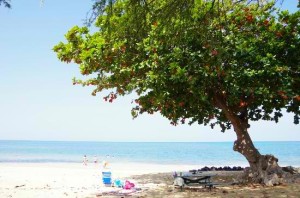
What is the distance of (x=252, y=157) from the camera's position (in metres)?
16.1

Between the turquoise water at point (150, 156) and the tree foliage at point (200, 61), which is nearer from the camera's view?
the tree foliage at point (200, 61)

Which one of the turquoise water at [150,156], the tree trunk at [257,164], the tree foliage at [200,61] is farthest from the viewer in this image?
the turquoise water at [150,156]

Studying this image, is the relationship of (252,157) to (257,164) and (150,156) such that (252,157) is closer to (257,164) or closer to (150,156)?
(257,164)

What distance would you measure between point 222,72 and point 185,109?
4.40 meters

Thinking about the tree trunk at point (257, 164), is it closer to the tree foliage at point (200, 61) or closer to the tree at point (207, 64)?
the tree at point (207, 64)

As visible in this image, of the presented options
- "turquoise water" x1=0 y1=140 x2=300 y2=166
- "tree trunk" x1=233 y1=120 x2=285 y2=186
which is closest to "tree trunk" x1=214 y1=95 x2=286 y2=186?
"tree trunk" x1=233 y1=120 x2=285 y2=186

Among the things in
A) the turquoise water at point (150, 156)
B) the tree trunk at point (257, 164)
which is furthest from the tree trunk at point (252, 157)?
the turquoise water at point (150, 156)

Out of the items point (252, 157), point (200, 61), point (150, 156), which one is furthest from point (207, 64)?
point (150, 156)

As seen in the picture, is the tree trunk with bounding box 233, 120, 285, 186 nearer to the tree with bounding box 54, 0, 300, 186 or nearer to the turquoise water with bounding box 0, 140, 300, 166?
the tree with bounding box 54, 0, 300, 186

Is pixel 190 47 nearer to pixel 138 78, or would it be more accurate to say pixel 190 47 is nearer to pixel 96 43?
pixel 138 78

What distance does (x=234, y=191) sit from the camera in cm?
1312

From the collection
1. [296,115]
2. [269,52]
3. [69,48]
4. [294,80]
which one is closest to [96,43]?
[69,48]

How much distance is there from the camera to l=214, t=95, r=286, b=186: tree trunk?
15.2 m

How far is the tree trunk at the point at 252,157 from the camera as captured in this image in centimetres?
1522
